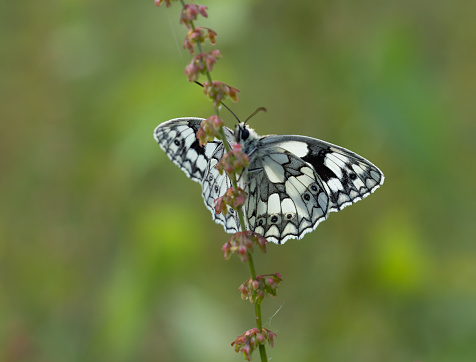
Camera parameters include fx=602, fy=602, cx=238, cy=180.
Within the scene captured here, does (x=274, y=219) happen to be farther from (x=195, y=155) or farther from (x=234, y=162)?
(x=234, y=162)

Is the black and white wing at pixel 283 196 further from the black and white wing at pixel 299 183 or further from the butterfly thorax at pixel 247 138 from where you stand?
the butterfly thorax at pixel 247 138

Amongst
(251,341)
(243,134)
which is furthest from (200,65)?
(243,134)

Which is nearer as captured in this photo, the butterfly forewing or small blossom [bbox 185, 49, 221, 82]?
small blossom [bbox 185, 49, 221, 82]

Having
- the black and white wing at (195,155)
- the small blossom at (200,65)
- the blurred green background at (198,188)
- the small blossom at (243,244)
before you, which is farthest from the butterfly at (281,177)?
the small blossom at (200,65)

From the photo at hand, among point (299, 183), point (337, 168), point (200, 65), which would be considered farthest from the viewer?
point (299, 183)

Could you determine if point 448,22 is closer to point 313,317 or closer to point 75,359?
point 313,317

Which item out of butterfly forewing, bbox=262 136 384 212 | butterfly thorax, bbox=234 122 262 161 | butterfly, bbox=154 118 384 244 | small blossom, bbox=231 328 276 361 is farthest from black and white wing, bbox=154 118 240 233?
small blossom, bbox=231 328 276 361

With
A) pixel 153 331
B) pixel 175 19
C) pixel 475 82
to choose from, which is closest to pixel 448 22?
pixel 475 82

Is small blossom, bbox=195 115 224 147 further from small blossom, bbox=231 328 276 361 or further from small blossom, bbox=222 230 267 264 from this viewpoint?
small blossom, bbox=231 328 276 361
